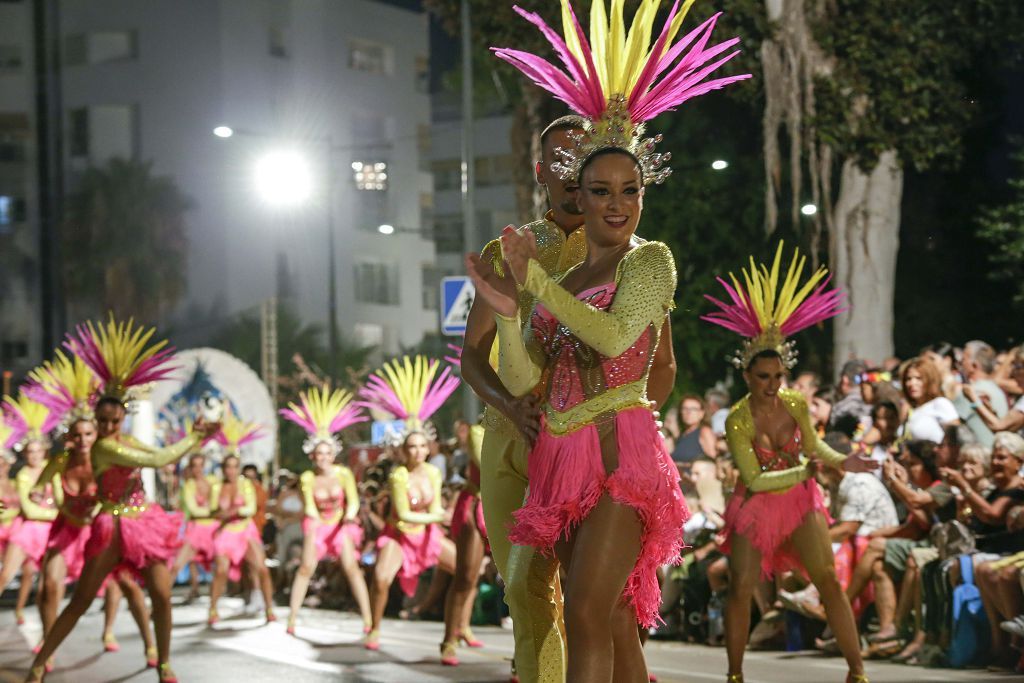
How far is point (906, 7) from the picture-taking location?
18.7 metres

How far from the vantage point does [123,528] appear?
1055 centimetres

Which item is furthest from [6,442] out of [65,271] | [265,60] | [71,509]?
[265,60]

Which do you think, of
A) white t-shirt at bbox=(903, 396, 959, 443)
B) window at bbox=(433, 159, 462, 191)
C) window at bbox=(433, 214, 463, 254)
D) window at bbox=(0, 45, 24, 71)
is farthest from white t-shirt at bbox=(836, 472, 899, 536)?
window at bbox=(0, 45, 24, 71)

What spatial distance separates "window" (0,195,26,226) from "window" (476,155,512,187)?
16.2 metres

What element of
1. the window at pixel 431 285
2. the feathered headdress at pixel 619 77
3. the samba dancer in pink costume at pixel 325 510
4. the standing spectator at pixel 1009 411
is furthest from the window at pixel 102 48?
the feathered headdress at pixel 619 77

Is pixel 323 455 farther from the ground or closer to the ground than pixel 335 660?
farther from the ground

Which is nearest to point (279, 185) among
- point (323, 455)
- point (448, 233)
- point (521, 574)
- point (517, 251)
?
point (448, 233)

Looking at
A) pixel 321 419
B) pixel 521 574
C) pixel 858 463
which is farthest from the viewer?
pixel 321 419

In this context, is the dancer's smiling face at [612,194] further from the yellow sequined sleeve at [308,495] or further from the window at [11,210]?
the window at [11,210]

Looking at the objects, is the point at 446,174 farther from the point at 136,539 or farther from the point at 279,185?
the point at 136,539

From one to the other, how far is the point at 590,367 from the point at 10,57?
55276mm

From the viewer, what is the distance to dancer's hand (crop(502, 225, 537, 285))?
493 centimetres

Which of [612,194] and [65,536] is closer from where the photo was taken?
[612,194]

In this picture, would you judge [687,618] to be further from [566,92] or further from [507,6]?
[507,6]
